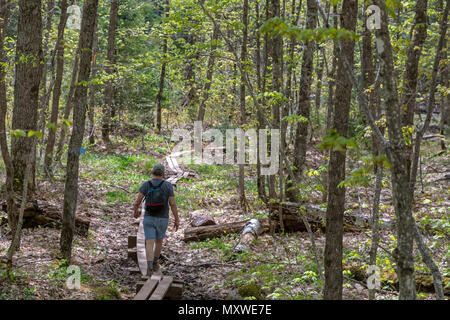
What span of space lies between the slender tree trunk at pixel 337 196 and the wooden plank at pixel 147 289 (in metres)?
2.57

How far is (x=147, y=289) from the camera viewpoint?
19.8 ft

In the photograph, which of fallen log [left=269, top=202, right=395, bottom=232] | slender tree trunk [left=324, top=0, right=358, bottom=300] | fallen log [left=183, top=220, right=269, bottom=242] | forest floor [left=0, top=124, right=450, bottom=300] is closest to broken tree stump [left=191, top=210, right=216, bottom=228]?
fallen log [left=183, top=220, right=269, bottom=242]

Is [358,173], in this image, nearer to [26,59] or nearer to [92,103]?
[26,59]

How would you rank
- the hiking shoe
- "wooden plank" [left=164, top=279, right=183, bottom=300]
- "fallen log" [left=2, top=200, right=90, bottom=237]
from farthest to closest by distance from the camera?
1. "fallen log" [left=2, top=200, right=90, bottom=237]
2. the hiking shoe
3. "wooden plank" [left=164, top=279, right=183, bottom=300]

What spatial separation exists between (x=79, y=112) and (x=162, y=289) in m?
3.30

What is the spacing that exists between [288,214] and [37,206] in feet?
19.7

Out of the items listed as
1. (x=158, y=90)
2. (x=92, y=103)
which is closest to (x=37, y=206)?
(x=92, y=103)

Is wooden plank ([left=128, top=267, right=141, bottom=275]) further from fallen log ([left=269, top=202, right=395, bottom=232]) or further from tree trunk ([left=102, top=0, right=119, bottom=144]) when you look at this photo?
tree trunk ([left=102, top=0, right=119, bottom=144])

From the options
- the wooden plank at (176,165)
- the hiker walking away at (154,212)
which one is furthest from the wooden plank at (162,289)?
the wooden plank at (176,165)

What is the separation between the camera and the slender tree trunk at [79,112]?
265 inches

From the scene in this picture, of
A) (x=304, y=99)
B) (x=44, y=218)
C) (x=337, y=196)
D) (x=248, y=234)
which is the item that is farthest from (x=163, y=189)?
(x=304, y=99)

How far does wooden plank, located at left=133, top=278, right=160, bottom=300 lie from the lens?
568 cm

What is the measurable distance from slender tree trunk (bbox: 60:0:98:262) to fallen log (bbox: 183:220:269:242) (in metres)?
3.74

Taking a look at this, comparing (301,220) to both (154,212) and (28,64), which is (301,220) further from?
(28,64)
